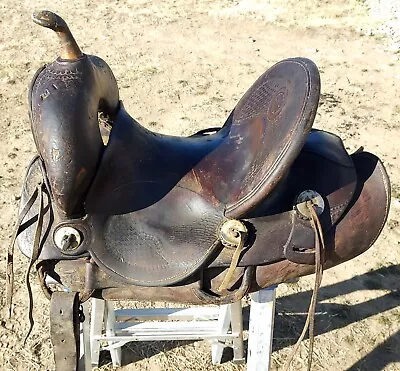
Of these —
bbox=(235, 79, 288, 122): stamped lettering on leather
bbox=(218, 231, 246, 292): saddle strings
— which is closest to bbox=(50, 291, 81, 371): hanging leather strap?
bbox=(218, 231, 246, 292): saddle strings

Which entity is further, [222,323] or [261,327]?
[222,323]

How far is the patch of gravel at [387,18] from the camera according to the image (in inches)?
164

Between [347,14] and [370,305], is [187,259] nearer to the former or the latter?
[370,305]

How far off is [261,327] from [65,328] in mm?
470

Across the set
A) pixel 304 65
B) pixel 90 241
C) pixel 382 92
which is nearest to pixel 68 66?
pixel 90 241

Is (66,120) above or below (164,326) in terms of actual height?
above

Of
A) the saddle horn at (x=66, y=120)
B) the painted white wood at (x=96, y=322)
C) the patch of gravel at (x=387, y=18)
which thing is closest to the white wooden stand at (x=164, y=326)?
the painted white wood at (x=96, y=322)

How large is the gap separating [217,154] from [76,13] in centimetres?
371

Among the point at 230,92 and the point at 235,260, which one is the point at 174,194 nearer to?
the point at 235,260

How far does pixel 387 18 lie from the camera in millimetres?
4371

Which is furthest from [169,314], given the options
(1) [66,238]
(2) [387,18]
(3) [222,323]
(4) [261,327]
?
(2) [387,18]

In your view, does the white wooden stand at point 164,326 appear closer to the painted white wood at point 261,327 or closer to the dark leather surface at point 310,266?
the painted white wood at point 261,327

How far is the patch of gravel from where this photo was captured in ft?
13.6

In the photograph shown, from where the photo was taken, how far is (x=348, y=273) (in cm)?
230
